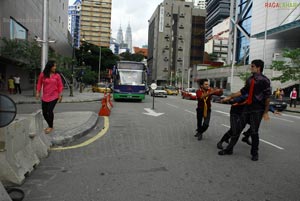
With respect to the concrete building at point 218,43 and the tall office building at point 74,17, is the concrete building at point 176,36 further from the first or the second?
the tall office building at point 74,17

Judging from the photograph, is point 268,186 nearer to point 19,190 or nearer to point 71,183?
point 71,183

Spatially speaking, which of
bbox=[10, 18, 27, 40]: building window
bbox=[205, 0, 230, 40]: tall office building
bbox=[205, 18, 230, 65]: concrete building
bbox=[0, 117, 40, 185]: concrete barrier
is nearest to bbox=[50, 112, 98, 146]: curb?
bbox=[0, 117, 40, 185]: concrete barrier

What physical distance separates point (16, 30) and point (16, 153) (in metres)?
25.0

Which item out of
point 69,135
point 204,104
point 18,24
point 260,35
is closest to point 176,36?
point 260,35

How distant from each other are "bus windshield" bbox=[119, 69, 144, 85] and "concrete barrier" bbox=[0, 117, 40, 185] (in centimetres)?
1895

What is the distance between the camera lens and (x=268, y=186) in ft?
15.7

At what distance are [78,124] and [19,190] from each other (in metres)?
5.48

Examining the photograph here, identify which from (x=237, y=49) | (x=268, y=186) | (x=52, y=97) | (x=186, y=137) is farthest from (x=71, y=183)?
(x=237, y=49)

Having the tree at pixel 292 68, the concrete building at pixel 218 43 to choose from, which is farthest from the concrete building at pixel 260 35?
the concrete building at pixel 218 43

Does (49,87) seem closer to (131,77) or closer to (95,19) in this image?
(131,77)

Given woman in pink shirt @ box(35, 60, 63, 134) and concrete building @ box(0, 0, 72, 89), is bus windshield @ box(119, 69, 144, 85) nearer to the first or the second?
concrete building @ box(0, 0, 72, 89)

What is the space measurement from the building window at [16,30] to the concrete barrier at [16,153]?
22559 millimetres

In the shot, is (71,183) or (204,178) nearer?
(71,183)

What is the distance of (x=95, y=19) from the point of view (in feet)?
324
